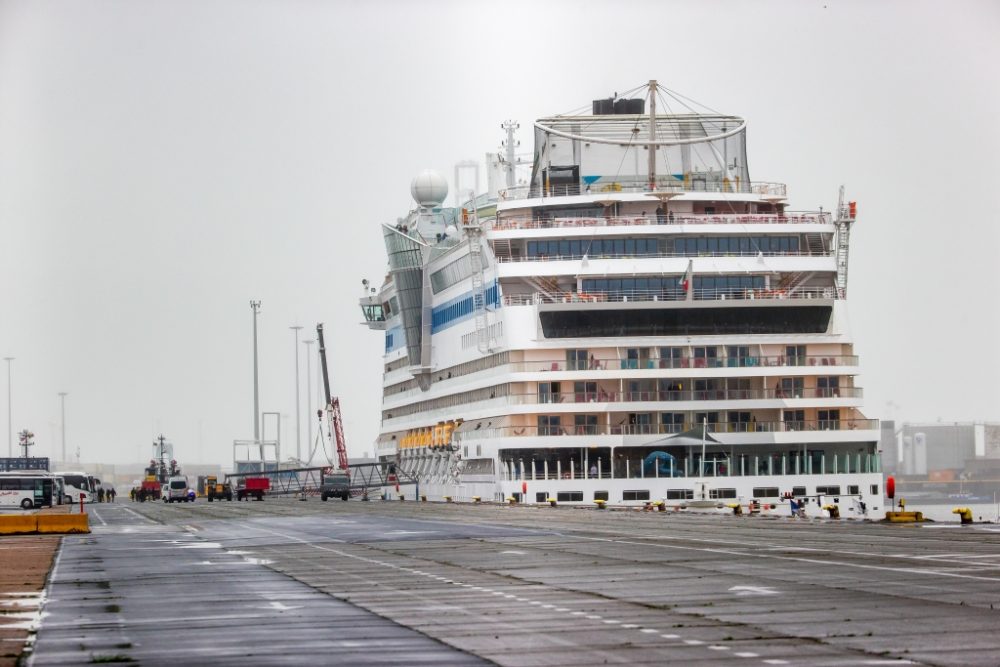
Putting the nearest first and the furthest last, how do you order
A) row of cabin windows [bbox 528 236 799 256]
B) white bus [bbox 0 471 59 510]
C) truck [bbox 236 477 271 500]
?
row of cabin windows [bbox 528 236 799 256] < white bus [bbox 0 471 59 510] < truck [bbox 236 477 271 500]

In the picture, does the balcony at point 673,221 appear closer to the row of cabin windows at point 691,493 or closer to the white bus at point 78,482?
the row of cabin windows at point 691,493

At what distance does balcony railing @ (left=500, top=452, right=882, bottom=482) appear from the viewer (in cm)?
9062

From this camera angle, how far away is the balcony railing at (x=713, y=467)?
297 ft

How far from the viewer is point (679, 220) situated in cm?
9575

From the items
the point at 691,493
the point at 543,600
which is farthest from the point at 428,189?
the point at 543,600

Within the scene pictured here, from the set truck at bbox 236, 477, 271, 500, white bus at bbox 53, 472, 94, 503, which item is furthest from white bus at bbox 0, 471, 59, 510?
white bus at bbox 53, 472, 94, 503

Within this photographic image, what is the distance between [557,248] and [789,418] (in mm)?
17149

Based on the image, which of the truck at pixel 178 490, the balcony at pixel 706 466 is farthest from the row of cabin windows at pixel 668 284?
the truck at pixel 178 490

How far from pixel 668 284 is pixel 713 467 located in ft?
37.0

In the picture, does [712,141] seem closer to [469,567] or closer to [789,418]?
[789,418]

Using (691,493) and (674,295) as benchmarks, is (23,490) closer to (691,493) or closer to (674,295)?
(674,295)

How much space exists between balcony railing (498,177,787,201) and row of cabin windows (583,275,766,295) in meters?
7.90

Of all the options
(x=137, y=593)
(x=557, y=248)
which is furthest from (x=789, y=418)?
(x=137, y=593)

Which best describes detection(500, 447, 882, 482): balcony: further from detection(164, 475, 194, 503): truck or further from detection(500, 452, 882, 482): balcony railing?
detection(164, 475, 194, 503): truck
